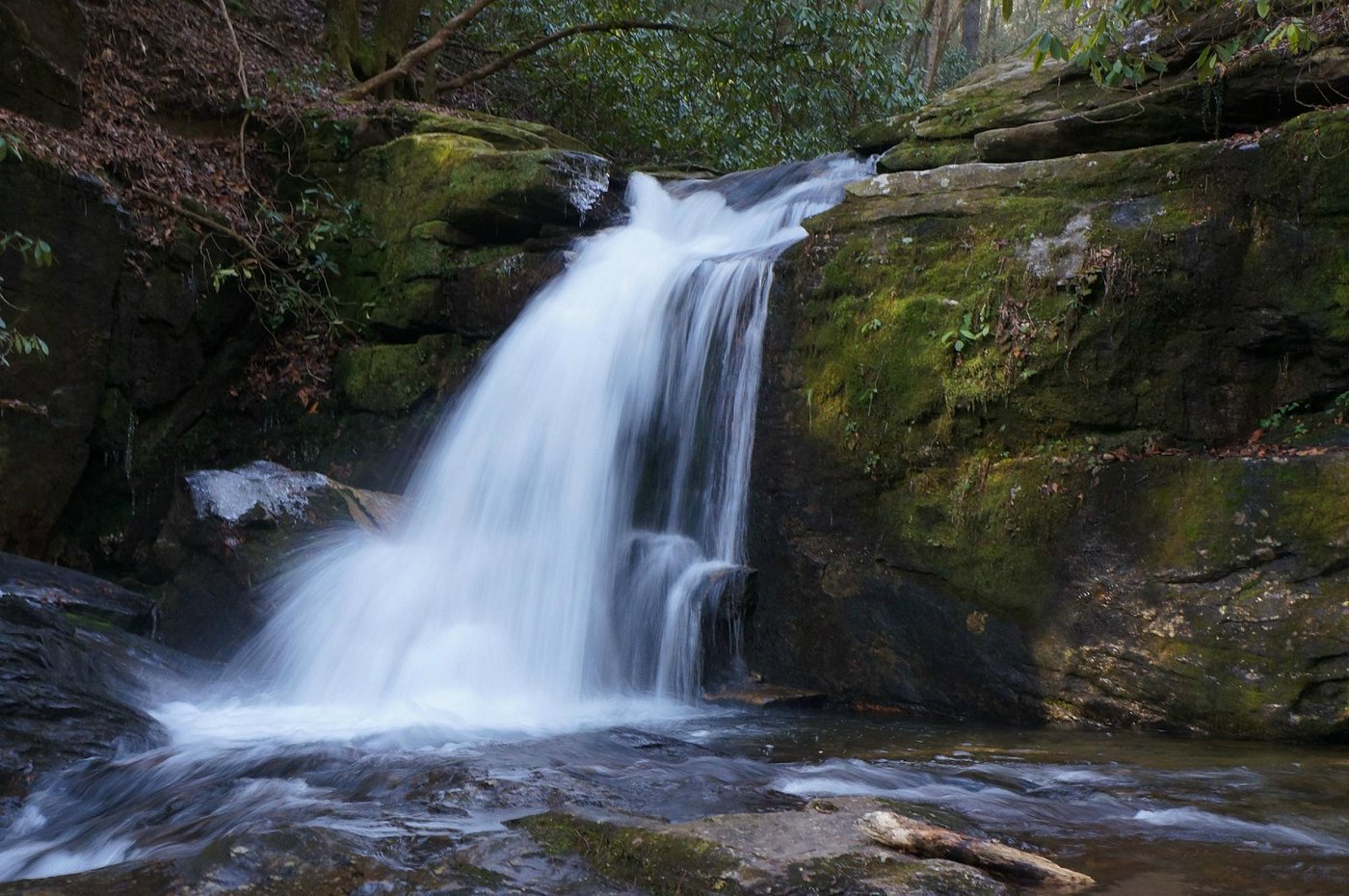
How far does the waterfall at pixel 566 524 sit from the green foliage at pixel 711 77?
206 inches

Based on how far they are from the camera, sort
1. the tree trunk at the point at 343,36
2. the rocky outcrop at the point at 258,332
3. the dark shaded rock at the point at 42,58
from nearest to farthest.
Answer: the rocky outcrop at the point at 258,332
the dark shaded rock at the point at 42,58
the tree trunk at the point at 343,36

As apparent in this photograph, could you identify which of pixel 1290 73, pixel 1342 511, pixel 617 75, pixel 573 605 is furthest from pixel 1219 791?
pixel 617 75

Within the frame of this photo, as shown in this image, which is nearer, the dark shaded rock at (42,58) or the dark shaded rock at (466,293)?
the dark shaded rock at (42,58)

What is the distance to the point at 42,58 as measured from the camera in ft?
26.8

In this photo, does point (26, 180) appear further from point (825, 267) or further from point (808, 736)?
point (808, 736)

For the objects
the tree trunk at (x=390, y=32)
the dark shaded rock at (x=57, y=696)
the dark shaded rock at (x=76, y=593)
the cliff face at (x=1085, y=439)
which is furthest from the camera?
the tree trunk at (x=390, y=32)

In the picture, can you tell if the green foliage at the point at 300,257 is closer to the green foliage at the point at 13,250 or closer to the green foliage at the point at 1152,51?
the green foliage at the point at 13,250

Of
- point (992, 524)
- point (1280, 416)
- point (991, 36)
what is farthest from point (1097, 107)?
point (991, 36)

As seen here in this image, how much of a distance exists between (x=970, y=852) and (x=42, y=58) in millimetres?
8927

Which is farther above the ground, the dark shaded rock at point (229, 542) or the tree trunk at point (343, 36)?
the tree trunk at point (343, 36)

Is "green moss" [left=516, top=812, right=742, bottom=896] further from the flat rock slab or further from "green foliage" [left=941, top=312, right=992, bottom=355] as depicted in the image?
"green foliage" [left=941, top=312, right=992, bottom=355]

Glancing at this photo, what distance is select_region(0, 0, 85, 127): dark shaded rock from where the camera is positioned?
26.1ft

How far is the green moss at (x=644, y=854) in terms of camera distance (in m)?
2.87

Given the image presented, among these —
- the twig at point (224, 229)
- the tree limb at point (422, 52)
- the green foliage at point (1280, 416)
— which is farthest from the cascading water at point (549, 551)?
the tree limb at point (422, 52)
